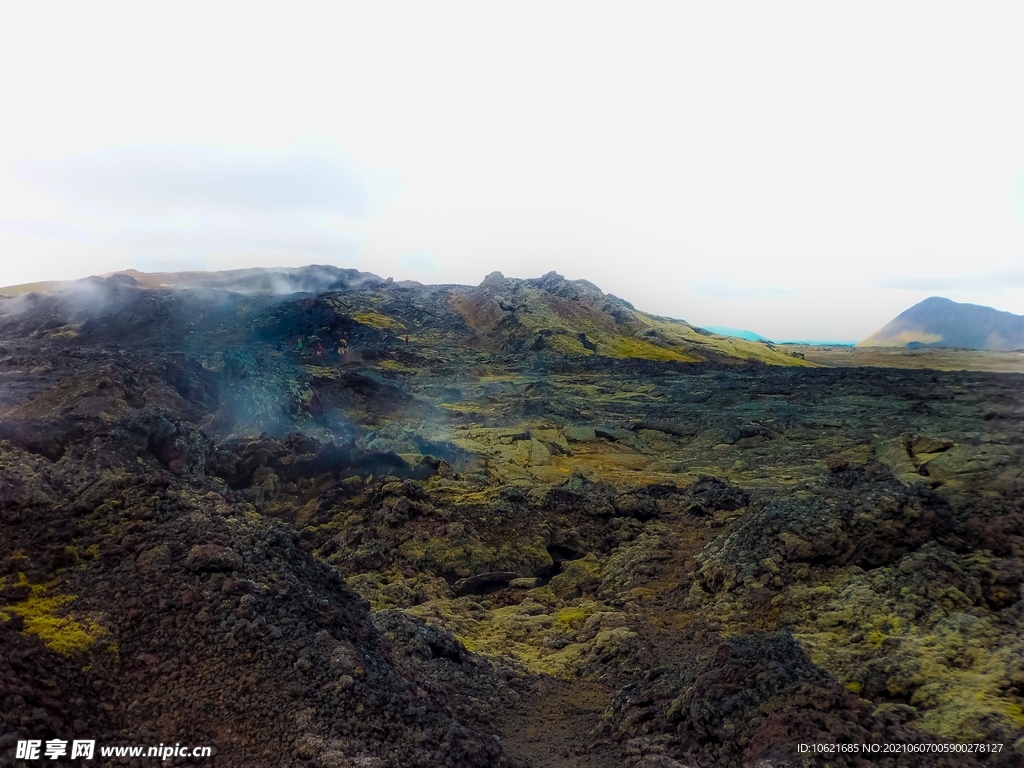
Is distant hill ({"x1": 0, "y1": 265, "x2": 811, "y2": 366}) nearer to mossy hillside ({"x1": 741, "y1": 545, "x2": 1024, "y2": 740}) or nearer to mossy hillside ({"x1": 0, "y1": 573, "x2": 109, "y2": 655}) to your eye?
mossy hillside ({"x1": 741, "y1": 545, "x2": 1024, "y2": 740})

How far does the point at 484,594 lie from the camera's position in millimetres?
11773

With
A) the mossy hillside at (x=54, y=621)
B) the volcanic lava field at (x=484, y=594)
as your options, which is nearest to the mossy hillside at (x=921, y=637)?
the volcanic lava field at (x=484, y=594)

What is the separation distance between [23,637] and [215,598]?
1.40 m

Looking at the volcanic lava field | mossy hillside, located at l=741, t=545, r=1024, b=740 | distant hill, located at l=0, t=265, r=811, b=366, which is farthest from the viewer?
distant hill, located at l=0, t=265, r=811, b=366

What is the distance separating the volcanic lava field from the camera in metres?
5.08

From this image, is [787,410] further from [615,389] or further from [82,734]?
[82,734]

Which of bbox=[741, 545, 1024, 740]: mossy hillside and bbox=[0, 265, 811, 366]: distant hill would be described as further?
bbox=[0, 265, 811, 366]: distant hill

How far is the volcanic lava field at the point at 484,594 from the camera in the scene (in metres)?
5.08

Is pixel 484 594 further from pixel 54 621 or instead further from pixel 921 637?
pixel 54 621

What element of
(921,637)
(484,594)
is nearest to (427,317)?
(484,594)

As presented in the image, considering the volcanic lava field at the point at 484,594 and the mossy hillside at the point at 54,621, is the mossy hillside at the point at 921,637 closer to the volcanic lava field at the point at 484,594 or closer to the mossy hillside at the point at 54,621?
the volcanic lava field at the point at 484,594

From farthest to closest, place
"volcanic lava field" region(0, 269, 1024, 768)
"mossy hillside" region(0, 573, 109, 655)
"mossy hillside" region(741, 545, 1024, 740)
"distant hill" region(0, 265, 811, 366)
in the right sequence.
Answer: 1. "distant hill" region(0, 265, 811, 366)
2. "mossy hillside" region(741, 545, 1024, 740)
3. "mossy hillside" region(0, 573, 109, 655)
4. "volcanic lava field" region(0, 269, 1024, 768)

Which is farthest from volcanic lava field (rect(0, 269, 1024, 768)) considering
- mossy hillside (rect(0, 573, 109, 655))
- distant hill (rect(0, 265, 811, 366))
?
distant hill (rect(0, 265, 811, 366))

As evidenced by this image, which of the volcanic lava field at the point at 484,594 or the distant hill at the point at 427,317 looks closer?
the volcanic lava field at the point at 484,594
